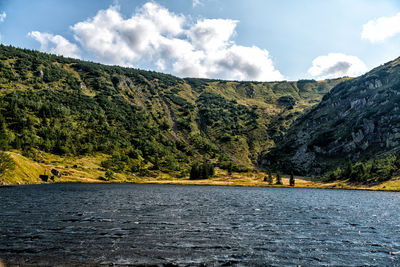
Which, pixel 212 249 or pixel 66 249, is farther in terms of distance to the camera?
pixel 212 249

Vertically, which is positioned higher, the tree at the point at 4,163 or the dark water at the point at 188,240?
the tree at the point at 4,163

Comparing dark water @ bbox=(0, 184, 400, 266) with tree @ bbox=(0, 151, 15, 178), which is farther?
tree @ bbox=(0, 151, 15, 178)

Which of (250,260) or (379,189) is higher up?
(250,260)

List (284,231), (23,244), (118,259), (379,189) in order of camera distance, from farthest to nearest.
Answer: (379,189) < (284,231) < (23,244) < (118,259)

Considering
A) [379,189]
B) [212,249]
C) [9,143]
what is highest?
[9,143]

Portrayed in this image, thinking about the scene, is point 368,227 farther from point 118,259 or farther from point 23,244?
point 23,244

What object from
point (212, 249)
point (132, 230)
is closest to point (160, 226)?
point (132, 230)

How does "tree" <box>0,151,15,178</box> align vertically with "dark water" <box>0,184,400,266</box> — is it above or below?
above

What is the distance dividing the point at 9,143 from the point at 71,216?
192 metres

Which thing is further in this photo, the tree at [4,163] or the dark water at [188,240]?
the tree at [4,163]

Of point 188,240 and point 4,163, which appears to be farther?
point 4,163

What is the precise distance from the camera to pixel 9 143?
191500 mm

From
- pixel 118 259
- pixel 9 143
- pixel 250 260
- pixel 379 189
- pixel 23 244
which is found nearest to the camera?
pixel 118 259

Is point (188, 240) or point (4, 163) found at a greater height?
point (4, 163)
